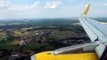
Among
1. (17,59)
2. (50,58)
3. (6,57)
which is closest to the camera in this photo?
(50,58)

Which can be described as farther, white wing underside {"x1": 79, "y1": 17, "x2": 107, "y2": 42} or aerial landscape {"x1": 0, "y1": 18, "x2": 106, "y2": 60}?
aerial landscape {"x1": 0, "y1": 18, "x2": 106, "y2": 60}

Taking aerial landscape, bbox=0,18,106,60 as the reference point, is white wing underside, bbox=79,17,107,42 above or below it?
above

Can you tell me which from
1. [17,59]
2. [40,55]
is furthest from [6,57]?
[40,55]

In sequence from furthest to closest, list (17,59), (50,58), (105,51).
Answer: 1. (17,59)
2. (50,58)
3. (105,51)

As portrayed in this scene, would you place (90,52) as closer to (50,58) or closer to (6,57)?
(50,58)

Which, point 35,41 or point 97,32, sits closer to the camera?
point 97,32

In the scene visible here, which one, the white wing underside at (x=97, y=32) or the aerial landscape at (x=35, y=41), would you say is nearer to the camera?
the white wing underside at (x=97, y=32)

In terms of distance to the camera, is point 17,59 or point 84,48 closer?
point 84,48

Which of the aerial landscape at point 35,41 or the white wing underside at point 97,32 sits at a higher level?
the white wing underside at point 97,32

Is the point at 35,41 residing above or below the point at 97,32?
below

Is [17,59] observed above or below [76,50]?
below
